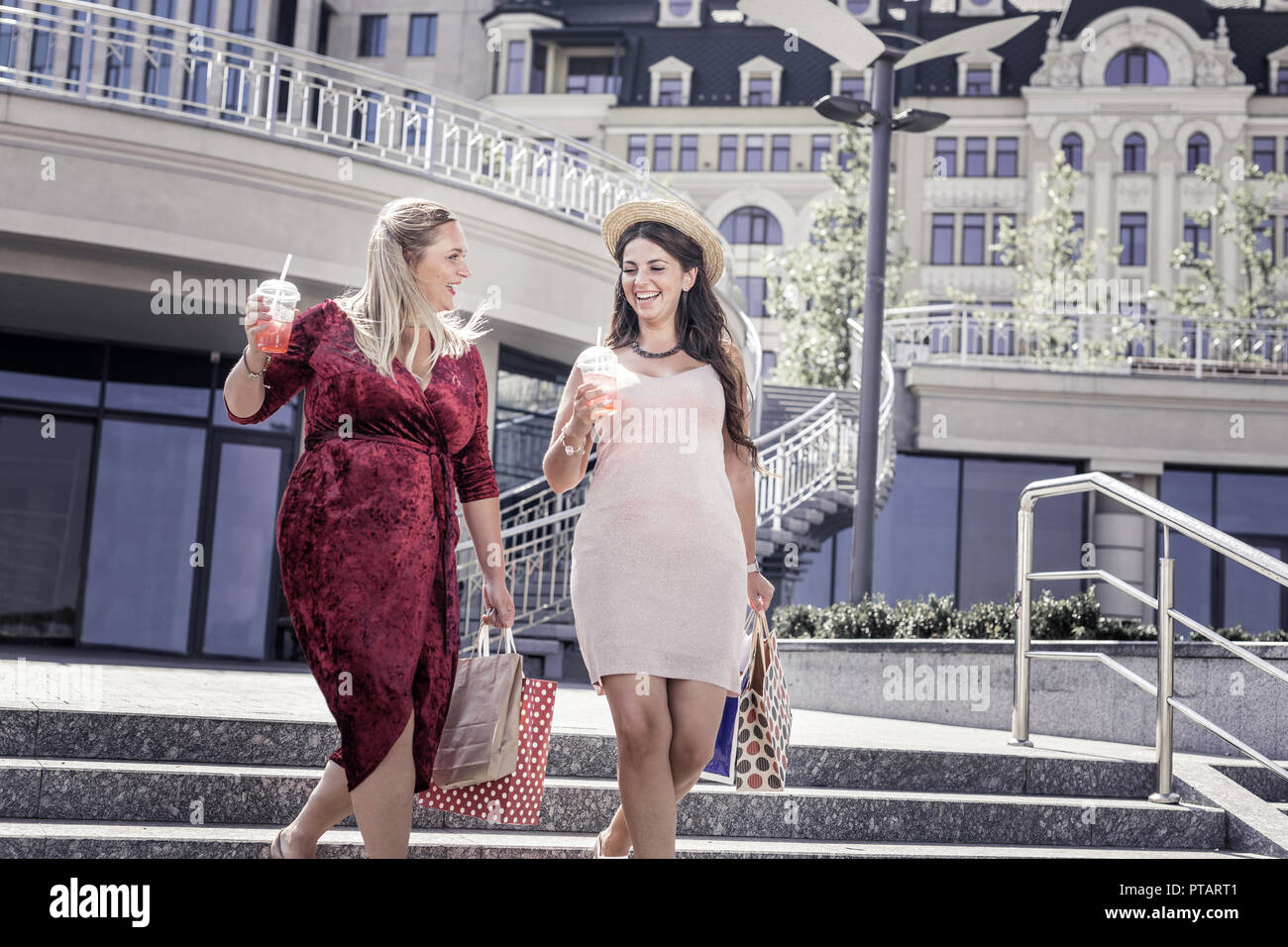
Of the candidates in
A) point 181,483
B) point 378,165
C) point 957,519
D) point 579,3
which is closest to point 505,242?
point 378,165


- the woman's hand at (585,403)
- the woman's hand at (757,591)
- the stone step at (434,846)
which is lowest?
the stone step at (434,846)

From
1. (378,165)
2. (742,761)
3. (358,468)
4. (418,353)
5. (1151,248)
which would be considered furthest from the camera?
(1151,248)

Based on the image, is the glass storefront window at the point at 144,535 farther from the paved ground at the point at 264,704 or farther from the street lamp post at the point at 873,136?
the street lamp post at the point at 873,136

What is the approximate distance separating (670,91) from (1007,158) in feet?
36.5

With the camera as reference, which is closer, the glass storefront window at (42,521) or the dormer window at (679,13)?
the glass storefront window at (42,521)

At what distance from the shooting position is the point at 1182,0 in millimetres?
41281

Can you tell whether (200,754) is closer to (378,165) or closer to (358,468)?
(358,468)

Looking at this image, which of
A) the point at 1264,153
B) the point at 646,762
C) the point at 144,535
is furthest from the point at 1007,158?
the point at 646,762

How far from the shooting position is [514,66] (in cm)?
4291

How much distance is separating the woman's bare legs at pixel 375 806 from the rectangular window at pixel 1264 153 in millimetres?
41837

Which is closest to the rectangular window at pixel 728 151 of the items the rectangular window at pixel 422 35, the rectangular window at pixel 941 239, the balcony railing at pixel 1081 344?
the rectangular window at pixel 941 239

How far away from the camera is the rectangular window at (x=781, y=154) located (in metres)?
42.8

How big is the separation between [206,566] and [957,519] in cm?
1276

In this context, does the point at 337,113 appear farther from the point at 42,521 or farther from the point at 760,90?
the point at 760,90
